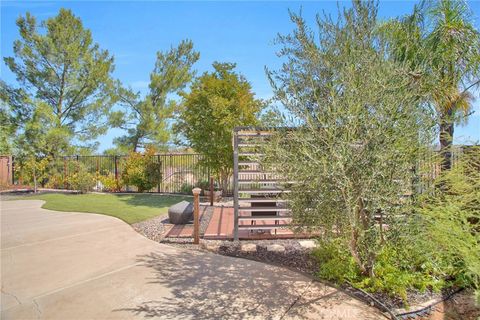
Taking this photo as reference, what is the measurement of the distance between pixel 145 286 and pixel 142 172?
9568 millimetres

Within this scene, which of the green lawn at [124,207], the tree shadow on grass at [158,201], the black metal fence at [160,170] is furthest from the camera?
the black metal fence at [160,170]

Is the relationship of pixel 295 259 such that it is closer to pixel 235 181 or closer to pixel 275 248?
pixel 275 248

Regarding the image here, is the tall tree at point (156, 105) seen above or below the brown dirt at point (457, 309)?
above

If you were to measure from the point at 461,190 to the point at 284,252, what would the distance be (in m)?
2.65

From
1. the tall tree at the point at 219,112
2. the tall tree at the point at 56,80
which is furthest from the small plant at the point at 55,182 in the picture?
the tall tree at the point at 219,112

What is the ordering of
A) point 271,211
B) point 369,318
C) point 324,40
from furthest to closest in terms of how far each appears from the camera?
1. point 271,211
2. point 324,40
3. point 369,318

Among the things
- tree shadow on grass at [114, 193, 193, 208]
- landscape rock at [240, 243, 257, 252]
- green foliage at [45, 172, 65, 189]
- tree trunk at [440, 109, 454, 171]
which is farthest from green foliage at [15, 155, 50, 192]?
tree trunk at [440, 109, 454, 171]

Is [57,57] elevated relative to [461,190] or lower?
elevated

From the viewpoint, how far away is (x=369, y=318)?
2926 mm

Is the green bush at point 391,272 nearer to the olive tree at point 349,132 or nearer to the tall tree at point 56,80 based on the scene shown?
the olive tree at point 349,132

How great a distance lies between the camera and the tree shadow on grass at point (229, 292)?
3.03 metres

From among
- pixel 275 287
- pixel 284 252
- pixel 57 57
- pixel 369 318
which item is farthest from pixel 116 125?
pixel 369 318

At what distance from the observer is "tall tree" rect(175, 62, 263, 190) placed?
10.4 meters

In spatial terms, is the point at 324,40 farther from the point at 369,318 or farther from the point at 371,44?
the point at 369,318
